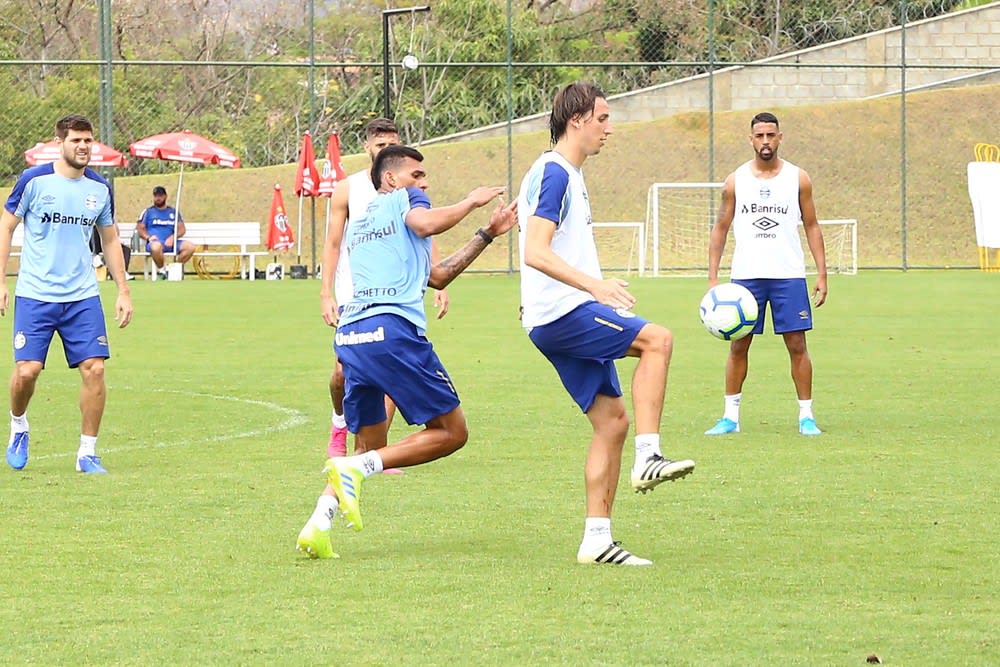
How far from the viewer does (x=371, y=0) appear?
5256 centimetres

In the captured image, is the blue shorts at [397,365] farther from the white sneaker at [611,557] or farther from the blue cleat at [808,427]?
the blue cleat at [808,427]

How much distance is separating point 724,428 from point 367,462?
15.1 ft

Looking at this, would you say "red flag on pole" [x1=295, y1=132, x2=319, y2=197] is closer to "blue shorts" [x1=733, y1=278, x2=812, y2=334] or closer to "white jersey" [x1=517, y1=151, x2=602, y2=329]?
"blue shorts" [x1=733, y1=278, x2=812, y2=334]

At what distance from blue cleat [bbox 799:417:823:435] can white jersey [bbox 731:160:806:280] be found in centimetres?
101

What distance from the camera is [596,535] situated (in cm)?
675

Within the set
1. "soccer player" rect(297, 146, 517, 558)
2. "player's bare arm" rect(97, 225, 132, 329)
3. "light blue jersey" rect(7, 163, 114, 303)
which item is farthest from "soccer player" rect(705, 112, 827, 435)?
"soccer player" rect(297, 146, 517, 558)

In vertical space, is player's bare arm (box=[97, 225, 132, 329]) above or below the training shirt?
below

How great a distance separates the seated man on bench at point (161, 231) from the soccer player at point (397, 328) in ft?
80.4

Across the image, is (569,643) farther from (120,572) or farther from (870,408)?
(870,408)

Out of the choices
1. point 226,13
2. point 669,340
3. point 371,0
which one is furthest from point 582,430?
point 371,0

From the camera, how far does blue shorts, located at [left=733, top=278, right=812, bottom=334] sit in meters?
11.4

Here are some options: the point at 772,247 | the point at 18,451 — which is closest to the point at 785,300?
the point at 772,247

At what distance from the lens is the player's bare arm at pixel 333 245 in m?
9.35

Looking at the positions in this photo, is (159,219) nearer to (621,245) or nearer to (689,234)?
(621,245)
